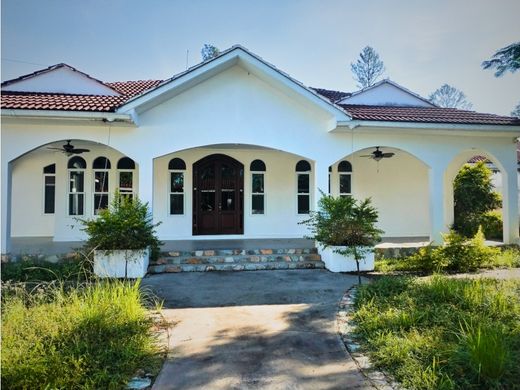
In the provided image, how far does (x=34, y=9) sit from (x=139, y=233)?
675 cm

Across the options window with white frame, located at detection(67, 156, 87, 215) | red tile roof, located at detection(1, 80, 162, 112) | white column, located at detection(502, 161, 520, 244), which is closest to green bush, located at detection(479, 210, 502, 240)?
white column, located at detection(502, 161, 520, 244)

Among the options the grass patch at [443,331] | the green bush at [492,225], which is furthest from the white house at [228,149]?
the grass patch at [443,331]

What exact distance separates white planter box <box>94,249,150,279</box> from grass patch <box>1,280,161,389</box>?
2.91 m

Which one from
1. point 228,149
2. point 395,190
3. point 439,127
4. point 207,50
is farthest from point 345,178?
point 207,50

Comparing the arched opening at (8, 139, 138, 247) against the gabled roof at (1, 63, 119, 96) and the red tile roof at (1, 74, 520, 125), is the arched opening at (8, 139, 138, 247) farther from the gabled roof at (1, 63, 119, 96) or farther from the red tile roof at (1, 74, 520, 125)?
the red tile roof at (1, 74, 520, 125)

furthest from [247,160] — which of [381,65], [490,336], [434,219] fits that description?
[381,65]

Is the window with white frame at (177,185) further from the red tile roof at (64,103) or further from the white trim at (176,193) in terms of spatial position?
the red tile roof at (64,103)

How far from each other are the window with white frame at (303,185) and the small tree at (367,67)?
23.7 meters

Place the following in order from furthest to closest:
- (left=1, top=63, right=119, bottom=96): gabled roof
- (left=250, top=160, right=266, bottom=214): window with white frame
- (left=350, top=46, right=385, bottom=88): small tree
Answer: (left=350, top=46, right=385, bottom=88): small tree < (left=250, top=160, right=266, bottom=214): window with white frame < (left=1, top=63, right=119, bottom=96): gabled roof

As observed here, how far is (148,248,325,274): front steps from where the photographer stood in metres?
8.58

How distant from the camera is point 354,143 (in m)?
9.90

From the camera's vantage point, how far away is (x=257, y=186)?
40.5ft

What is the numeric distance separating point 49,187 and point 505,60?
55.9 feet

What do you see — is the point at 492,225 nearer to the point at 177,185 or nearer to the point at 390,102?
the point at 390,102
